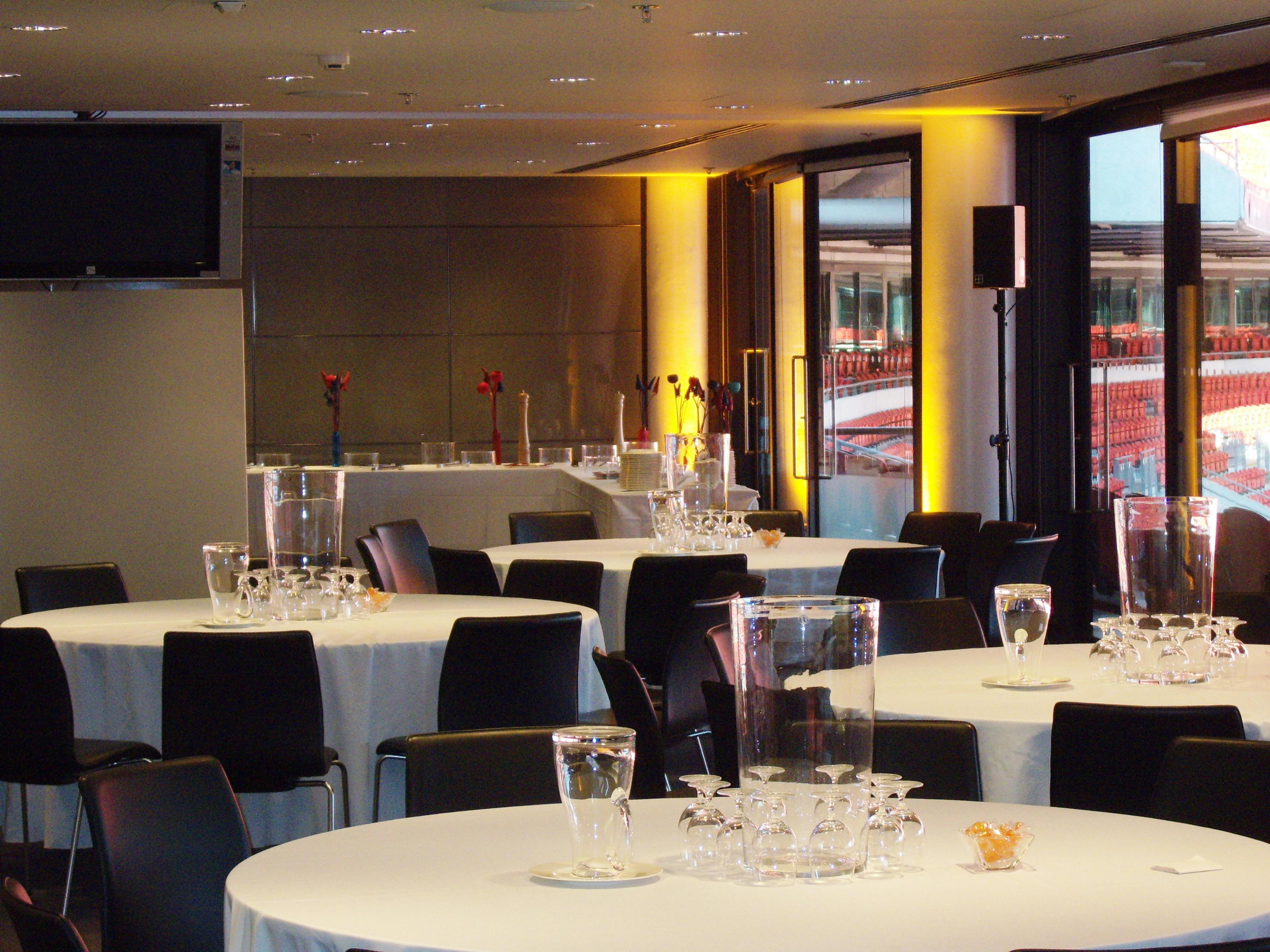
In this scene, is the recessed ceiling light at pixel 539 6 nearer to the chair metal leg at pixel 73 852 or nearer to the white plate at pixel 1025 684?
the chair metal leg at pixel 73 852

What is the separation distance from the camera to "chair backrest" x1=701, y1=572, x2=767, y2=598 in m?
5.71

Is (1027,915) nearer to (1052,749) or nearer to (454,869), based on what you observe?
(454,869)

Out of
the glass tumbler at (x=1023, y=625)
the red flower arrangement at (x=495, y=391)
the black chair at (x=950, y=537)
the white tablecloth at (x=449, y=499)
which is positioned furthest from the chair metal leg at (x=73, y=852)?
the red flower arrangement at (x=495, y=391)

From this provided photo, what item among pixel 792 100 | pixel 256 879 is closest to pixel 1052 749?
pixel 256 879

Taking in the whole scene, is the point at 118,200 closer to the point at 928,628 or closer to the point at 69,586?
the point at 69,586

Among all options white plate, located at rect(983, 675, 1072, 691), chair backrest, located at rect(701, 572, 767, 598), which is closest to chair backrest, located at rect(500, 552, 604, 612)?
chair backrest, located at rect(701, 572, 767, 598)

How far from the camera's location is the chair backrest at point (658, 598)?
6.27m

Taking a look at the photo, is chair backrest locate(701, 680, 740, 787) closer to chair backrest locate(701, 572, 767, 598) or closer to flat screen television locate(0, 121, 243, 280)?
chair backrest locate(701, 572, 767, 598)

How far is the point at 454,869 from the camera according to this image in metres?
2.51

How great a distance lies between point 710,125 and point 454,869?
9069mm

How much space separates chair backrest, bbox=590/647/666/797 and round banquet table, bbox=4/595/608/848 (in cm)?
77

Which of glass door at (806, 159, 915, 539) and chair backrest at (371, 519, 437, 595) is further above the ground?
glass door at (806, 159, 915, 539)

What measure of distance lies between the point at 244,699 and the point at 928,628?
6.57 feet

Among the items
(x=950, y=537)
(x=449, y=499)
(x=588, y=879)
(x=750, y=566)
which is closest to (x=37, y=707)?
(x=588, y=879)
